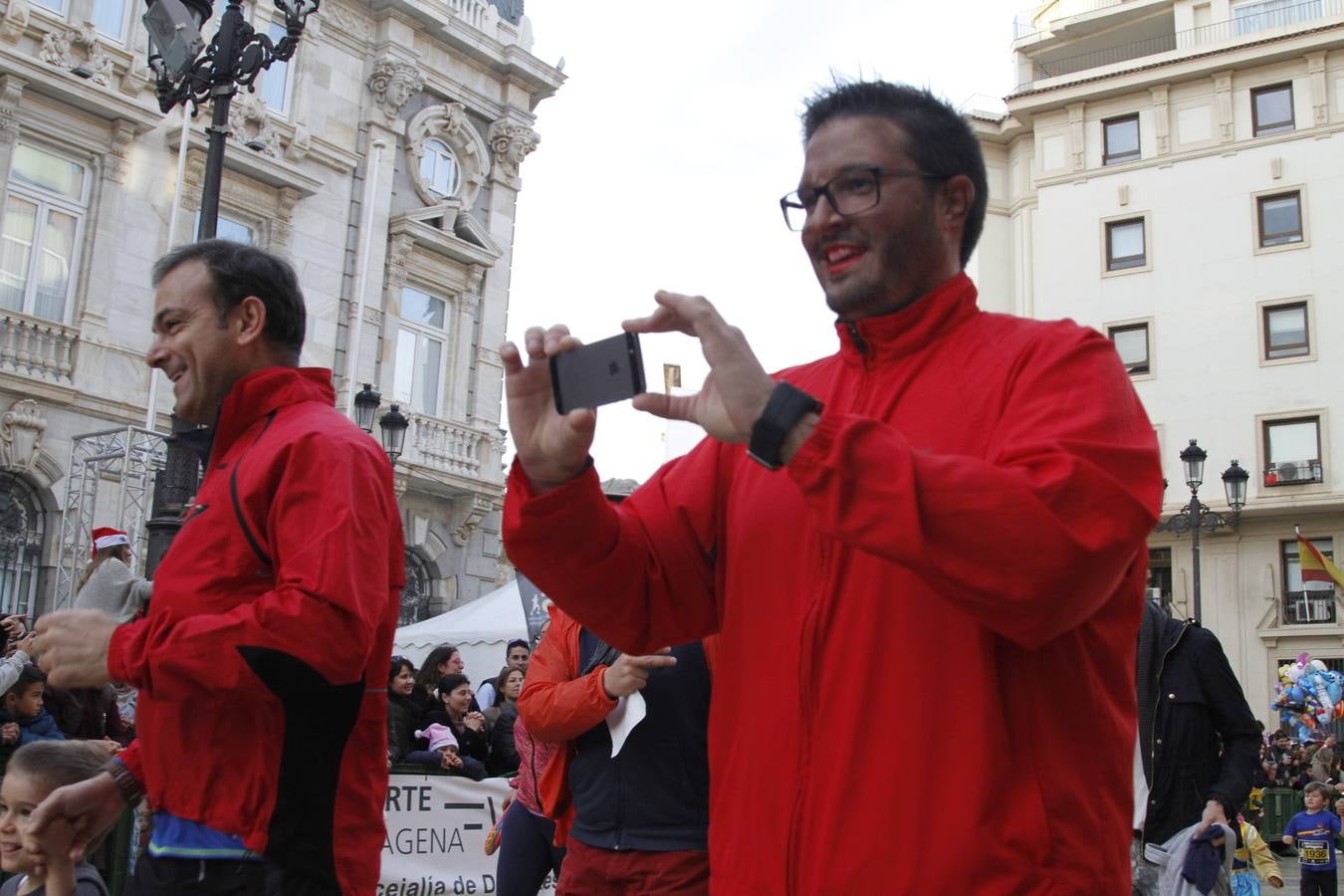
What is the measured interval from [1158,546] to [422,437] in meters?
21.4

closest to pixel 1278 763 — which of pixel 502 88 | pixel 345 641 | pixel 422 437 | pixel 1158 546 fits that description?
pixel 1158 546

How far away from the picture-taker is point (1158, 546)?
34.7 metres

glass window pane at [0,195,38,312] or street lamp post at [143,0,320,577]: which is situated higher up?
glass window pane at [0,195,38,312]

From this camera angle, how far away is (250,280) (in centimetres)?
326

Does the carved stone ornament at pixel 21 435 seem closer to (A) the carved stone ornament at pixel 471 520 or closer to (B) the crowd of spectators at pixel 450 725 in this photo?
(A) the carved stone ornament at pixel 471 520

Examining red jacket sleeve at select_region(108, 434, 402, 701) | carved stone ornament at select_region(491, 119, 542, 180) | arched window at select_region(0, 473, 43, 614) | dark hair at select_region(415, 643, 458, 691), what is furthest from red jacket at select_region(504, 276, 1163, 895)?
carved stone ornament at select_region(491, 119, 542, 180)

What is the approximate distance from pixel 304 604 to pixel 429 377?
70.0 feet

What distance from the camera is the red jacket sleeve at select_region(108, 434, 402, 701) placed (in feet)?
8.58

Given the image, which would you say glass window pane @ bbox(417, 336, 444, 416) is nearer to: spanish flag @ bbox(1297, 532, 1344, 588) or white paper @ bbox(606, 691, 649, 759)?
white paper @ bbox(606, 691, 649, 759)

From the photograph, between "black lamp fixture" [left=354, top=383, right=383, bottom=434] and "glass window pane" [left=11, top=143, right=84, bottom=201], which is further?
"glass window pane" [left=11, top=143, right=84, bottom=201]

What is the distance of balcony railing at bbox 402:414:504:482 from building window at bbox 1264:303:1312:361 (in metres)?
21.1

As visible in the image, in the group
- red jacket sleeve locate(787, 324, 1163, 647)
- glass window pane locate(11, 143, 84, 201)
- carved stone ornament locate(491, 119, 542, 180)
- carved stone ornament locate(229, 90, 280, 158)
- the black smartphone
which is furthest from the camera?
carved stone ornament locate(491, 119, 542, 180)

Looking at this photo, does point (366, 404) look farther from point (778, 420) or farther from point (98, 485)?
point (778, 420)

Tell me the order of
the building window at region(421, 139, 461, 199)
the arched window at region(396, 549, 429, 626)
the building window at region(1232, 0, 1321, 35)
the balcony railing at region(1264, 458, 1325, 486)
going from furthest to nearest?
the building window at region(1232, 0, 1321, 35) < the balcony railing at region(1264, 458, 1325, 486) < the building window at region(421, 139, 461, 199) < the arched window at region(396, 549, 429, 626)
